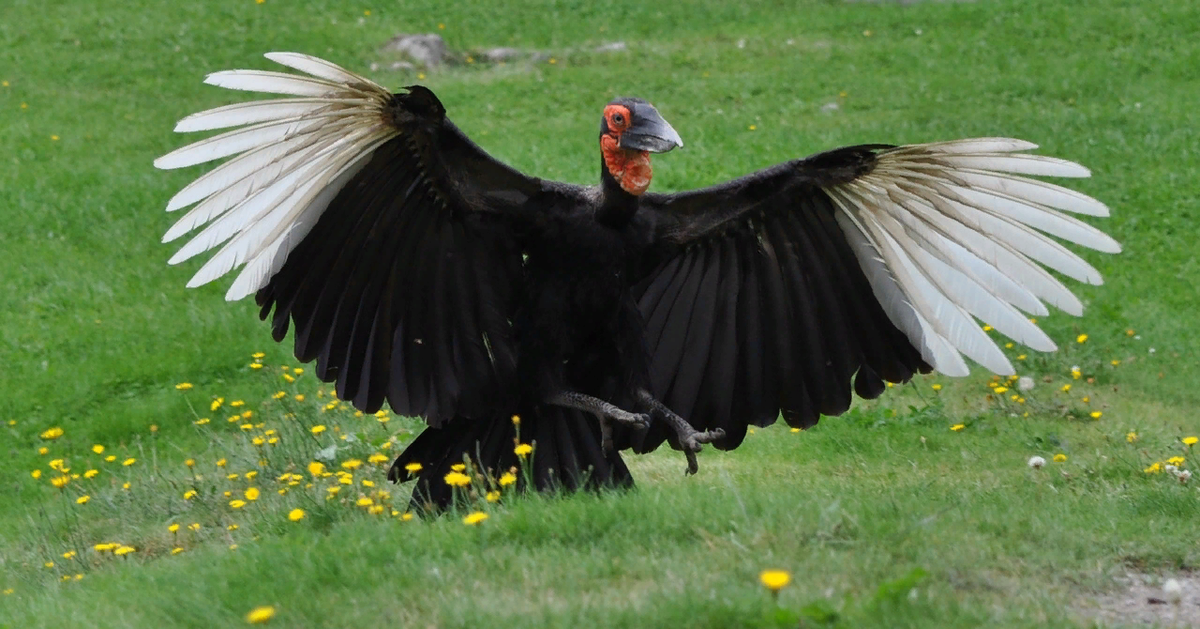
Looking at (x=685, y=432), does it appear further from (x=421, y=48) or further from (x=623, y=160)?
(x=421, y=48)

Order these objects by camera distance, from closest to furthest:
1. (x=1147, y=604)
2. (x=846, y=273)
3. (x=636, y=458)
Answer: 1. (x=1147, y=604)
2. (x=846, y=273)
3. (x=636, y=458)

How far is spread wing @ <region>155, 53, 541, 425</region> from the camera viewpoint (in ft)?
15.6

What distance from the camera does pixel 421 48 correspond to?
59.0 ft

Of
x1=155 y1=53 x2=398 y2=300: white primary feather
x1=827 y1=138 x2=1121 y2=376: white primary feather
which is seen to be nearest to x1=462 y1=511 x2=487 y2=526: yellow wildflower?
x1=155 y1=53 x2=398 y2=300: white primary feather

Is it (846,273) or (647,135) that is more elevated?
(647,135)

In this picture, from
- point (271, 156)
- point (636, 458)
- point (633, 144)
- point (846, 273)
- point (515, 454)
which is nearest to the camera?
point (271, 156)

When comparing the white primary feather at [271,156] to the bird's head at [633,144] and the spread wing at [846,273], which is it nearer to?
the bird's head at [633,144]

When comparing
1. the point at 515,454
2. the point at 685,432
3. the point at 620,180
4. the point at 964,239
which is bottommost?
→ the point at 515,454

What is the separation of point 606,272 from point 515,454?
85cm

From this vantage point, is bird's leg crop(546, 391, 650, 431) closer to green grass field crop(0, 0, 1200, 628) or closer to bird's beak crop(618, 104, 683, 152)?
green grass field crop(0, 0, 1200, 628)

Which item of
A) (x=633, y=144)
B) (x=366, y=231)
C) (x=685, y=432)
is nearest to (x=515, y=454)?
(x=685, y=432)

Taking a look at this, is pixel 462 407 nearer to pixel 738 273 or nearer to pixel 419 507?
pixel 419 507

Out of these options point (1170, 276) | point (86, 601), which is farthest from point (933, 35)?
point (86, 601)

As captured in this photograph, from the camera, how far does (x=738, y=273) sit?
586 cm
